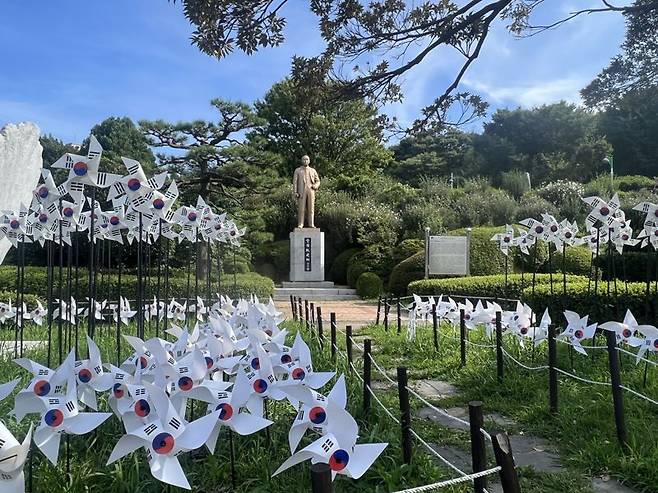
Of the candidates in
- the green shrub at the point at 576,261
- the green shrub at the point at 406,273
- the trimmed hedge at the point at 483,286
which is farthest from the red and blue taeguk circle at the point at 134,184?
the green shrub at the point at 576,261

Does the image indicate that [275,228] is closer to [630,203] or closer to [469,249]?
[469,249]

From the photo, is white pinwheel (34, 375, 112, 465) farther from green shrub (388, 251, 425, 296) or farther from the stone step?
the stone step

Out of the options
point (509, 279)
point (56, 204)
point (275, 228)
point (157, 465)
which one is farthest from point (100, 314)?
point (275, 228)

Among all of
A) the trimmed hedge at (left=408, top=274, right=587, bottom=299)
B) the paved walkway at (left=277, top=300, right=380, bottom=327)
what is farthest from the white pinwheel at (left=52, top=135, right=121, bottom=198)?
the trimmed hedge at (left=408, top=274, right=587, bottom=299)

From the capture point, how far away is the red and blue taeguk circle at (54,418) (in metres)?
2.15

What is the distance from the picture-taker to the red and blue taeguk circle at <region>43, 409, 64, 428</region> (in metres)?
2.15

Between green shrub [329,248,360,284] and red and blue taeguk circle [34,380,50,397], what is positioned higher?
green shrub [329,248,360,284]

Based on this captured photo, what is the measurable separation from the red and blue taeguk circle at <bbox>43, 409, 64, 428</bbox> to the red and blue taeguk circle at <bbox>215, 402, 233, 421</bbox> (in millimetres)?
576

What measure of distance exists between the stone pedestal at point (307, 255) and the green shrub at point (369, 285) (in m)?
1.60

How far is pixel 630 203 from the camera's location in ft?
57.3

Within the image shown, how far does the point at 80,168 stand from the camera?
9.70 ft

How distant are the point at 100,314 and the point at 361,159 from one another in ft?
79.2

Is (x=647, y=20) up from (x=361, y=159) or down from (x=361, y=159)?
down

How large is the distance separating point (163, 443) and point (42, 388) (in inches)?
25.4
